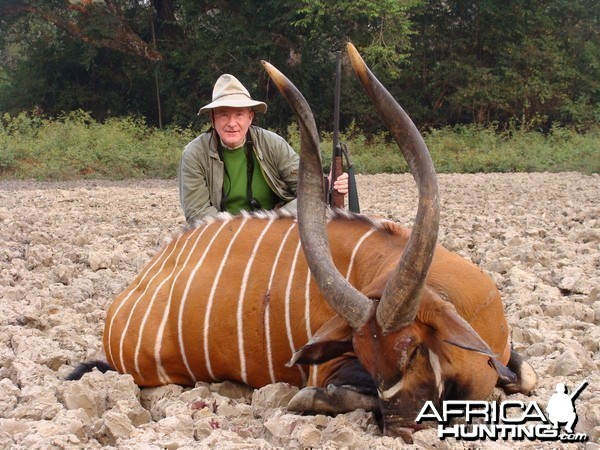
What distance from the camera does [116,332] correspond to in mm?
3611

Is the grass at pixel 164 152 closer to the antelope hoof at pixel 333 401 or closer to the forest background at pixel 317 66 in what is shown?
the forest background at pixel 317 66

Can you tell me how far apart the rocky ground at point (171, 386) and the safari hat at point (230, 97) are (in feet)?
4.32

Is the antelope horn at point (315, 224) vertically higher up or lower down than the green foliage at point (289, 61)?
lower down

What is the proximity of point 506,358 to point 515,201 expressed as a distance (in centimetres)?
805

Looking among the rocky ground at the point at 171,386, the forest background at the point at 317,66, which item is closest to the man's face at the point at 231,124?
the rocky ground at the point at 171,386

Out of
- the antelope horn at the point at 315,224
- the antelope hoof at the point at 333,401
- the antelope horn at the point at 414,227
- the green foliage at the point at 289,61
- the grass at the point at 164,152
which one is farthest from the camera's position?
the green foliage at the point at 289,61

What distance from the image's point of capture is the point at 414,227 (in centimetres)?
242

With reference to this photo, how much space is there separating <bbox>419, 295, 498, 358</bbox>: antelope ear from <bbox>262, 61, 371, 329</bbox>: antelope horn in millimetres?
Answer: 211

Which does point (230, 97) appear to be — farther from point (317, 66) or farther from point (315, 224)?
point (317, 66)

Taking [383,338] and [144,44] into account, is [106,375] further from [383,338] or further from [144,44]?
[144,44]

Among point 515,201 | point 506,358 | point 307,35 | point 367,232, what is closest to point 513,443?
point 506,358

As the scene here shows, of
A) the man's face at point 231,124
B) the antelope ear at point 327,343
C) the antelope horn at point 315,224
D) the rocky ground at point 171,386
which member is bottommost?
the rocky ground at point 171,386

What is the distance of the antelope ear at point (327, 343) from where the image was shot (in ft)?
8.79

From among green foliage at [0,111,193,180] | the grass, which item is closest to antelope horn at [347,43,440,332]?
the grass
